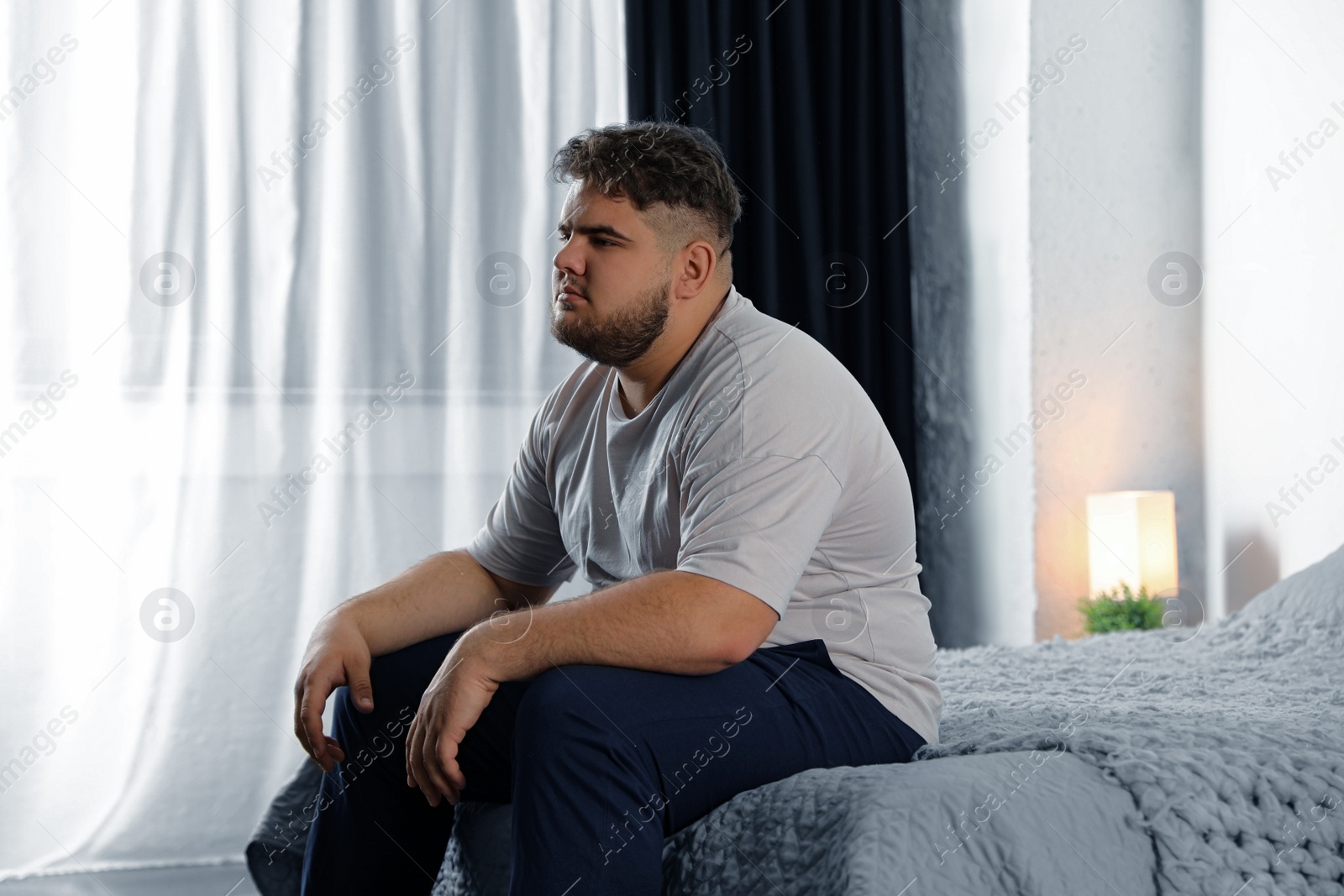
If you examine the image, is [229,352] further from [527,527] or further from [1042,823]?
[1042,823]

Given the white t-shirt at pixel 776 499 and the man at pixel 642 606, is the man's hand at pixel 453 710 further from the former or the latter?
the white t-shirt at pixel 776 499

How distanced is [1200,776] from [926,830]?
10.3 inches

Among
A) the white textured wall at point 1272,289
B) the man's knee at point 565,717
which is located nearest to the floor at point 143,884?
the man's knee at point 565,717

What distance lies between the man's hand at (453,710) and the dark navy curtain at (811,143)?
1.94 m

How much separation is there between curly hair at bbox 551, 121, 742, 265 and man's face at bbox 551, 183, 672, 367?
2cm

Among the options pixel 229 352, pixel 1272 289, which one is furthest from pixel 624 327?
pixel 1272 289

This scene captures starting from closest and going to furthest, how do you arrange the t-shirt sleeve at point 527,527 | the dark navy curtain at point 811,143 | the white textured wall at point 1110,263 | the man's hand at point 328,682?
the man's hand at point 328,682 → the t-shirt sleeve at point 527,527 → the white textured wall at point 1110,263 → the dark navy curtain at point 811,143

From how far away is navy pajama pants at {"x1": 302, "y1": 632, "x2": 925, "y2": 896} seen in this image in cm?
92

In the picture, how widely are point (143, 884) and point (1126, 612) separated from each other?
214cm

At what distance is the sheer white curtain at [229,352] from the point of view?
2.44 meters

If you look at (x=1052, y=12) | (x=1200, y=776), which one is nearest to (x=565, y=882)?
(x=1200, y=776)

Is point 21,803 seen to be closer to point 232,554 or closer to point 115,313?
point 232,554

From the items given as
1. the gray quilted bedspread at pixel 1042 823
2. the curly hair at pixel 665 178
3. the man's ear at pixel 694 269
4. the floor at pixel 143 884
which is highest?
the curly hair at pixel 665 178

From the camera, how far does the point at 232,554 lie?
257 cm
